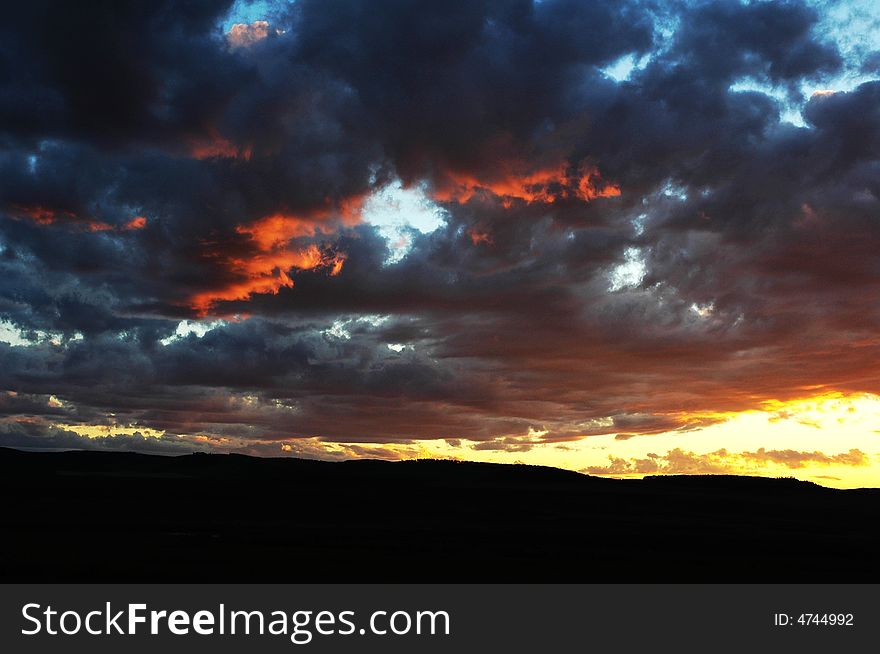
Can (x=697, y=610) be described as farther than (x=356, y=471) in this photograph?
No

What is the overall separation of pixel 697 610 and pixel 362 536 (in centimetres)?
3310

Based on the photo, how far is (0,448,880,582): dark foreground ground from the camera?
4559cm

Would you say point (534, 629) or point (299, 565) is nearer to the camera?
point (534, 629)

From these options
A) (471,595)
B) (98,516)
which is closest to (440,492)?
(98,516)

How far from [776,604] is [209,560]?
105ft

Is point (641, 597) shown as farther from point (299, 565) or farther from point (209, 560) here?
point (209, 560)

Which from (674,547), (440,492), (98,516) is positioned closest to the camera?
(674,547)

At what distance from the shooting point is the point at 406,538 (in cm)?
6378

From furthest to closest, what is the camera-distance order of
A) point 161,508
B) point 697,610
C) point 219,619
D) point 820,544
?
point 161,508
point 820,544
point 697,610
point 219,619

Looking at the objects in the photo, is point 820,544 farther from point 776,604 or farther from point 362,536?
point 362,536

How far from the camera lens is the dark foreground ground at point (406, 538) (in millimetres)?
45594

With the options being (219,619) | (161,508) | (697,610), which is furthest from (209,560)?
(161,508)

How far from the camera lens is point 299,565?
46.9 metres

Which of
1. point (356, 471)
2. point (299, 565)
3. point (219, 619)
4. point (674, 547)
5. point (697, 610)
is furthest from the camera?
point (356, 471)
